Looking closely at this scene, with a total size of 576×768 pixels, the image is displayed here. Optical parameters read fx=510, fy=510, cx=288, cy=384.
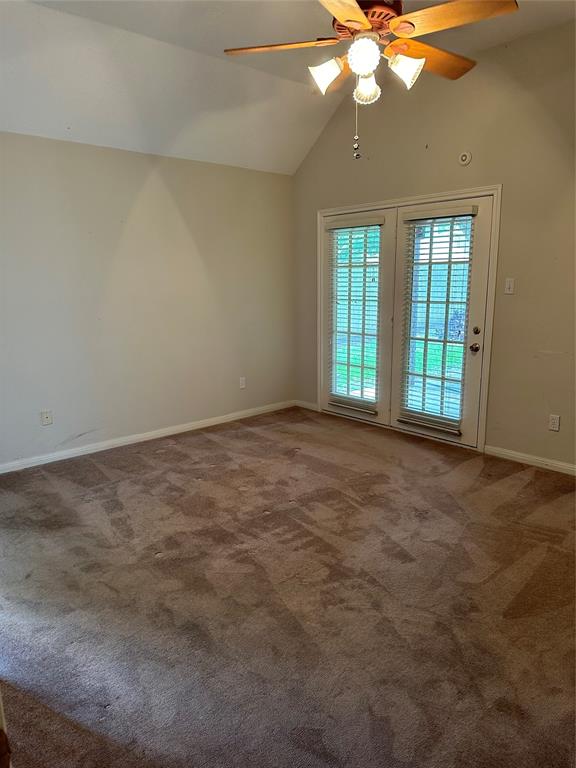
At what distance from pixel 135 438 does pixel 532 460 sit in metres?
3.18

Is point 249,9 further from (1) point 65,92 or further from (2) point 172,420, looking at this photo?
(2) point 172,420

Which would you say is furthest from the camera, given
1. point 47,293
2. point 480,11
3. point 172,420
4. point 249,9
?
point 172,420

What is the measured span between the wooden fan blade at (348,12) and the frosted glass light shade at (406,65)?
31cm

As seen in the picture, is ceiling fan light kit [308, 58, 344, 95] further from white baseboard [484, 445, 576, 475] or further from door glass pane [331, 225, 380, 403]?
white baseboard [484, 445, 576, 475]

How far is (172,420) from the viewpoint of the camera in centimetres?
464

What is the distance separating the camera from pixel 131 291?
4.20 m

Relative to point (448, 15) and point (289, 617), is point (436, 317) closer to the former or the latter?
point (448, 15)

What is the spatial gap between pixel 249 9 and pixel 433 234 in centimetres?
200

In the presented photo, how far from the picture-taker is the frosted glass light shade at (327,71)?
2.48 meters

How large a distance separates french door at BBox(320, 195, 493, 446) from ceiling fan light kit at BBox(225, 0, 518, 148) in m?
1.41

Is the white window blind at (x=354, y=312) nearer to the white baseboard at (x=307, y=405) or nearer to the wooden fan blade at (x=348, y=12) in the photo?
the white baseboard at (x=307, y=405)

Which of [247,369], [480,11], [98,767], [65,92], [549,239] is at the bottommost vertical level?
[98,767]

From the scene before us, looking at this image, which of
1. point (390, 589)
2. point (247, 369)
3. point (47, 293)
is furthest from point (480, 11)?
point (247, 369)

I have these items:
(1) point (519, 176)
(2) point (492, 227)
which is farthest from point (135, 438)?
(1) point (519, 176)
